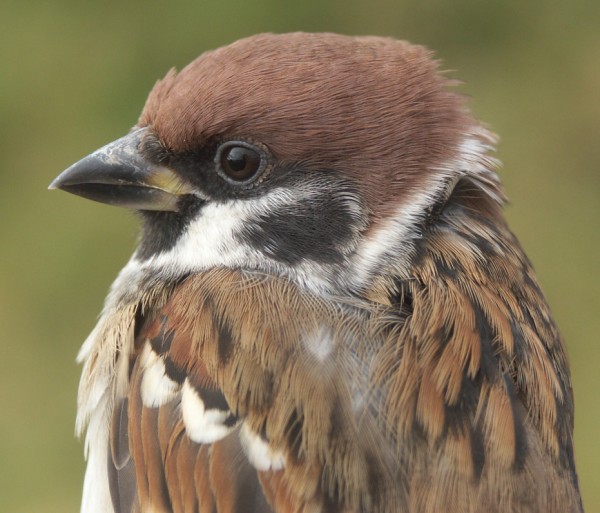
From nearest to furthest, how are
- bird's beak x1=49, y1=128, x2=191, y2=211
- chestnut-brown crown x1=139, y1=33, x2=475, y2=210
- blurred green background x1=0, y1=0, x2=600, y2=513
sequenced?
1. chestnut-brown crown x1=139, y1=33, x2=475, y2=210
2. bird's beak x1=49, y1=128, x2=191, y2=211
3. blurred green background x1=0, y1=0, x2=600, y2=513

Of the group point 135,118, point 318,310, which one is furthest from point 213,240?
point 135,118

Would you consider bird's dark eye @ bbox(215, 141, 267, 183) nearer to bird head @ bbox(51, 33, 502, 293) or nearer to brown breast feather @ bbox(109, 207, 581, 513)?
bird head @ bbox(51, 33, 502, 293)

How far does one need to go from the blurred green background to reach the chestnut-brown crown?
7.75 ft

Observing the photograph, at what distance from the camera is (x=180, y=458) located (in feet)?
7.11

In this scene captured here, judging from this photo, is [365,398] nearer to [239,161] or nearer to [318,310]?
[318,310]

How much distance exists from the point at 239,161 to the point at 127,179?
0.29 meters

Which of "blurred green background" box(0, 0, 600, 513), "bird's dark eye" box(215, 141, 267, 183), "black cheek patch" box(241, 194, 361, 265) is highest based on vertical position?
"bird's dark eye" box(215, 141, 267, 183)

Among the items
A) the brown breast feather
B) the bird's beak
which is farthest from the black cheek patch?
the bird's beak

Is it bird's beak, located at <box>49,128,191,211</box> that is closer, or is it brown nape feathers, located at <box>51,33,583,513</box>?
brown nape feathers, located at <box>51,33,583,513</box>

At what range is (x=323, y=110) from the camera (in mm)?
2256

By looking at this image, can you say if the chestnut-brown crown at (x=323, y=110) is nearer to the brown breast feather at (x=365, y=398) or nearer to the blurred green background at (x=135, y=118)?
the brown breast feather at (x=365, y=398)

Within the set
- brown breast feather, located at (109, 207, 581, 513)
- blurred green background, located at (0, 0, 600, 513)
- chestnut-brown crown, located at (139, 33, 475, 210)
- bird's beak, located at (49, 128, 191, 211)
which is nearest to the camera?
brown breast feather, located at (109, 207, 581, 513)

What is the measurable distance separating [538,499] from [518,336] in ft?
1.18

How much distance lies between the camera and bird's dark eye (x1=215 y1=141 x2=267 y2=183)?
7.55 feet
